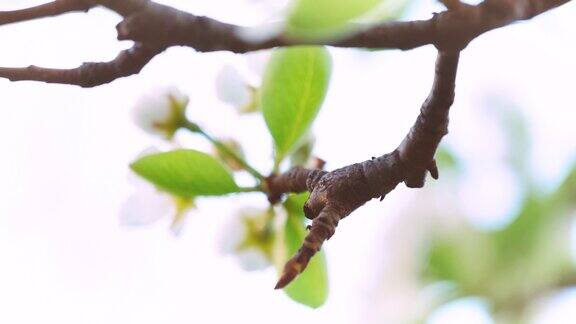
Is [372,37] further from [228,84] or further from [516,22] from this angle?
[228,84]

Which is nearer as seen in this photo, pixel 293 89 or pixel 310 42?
pixel 310 42

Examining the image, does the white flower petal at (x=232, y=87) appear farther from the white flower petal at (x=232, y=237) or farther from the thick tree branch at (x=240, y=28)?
the thick tree branch at (x=240, y=28)

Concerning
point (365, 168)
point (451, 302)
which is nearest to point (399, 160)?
point (365, 168)

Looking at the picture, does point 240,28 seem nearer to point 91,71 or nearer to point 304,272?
point 91,71

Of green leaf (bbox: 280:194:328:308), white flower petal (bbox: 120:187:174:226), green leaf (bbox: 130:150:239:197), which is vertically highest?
green leaf (bbox: 280:194:328:308)

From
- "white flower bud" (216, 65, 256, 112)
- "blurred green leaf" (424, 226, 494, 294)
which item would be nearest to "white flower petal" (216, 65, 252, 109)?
"white flower bud" (216, 65, 256, 112)

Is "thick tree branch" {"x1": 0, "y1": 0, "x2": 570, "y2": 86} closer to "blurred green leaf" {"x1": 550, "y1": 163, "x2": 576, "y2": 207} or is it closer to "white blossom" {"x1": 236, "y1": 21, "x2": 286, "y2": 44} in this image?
"white blossom" {"x1": 236, "y1": 21, "x2": 286, "y2": 44}

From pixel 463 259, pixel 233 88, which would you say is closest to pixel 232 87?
pixel 233 88
